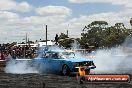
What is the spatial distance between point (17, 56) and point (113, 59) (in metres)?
8.82

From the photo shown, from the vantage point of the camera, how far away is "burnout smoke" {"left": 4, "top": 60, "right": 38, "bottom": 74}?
25.1 metres

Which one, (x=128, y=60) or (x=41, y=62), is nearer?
(x=41, y=62)

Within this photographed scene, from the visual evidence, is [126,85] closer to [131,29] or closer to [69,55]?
[69,55]

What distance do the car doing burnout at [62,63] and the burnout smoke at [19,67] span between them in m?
1.07

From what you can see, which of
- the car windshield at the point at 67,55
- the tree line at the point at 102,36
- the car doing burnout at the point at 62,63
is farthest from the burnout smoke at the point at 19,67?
the tree line at the point at 102,36

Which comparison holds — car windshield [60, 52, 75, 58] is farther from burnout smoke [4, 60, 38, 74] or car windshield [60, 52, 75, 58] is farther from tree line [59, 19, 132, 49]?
tree line [59, 19, 132, 49]

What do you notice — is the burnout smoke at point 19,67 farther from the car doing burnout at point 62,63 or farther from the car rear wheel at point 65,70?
the car rear wheel at point 65,70

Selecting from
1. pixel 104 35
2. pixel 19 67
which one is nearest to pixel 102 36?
pixel 104 35

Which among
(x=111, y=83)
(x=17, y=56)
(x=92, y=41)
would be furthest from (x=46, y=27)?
(x=92, y=41)

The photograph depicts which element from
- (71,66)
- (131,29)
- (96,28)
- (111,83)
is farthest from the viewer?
(96,28)

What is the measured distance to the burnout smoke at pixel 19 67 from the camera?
989 inches

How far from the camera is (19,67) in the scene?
2653 cm

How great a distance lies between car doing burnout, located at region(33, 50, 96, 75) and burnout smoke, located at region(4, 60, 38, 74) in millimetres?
1069

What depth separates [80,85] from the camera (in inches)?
594
